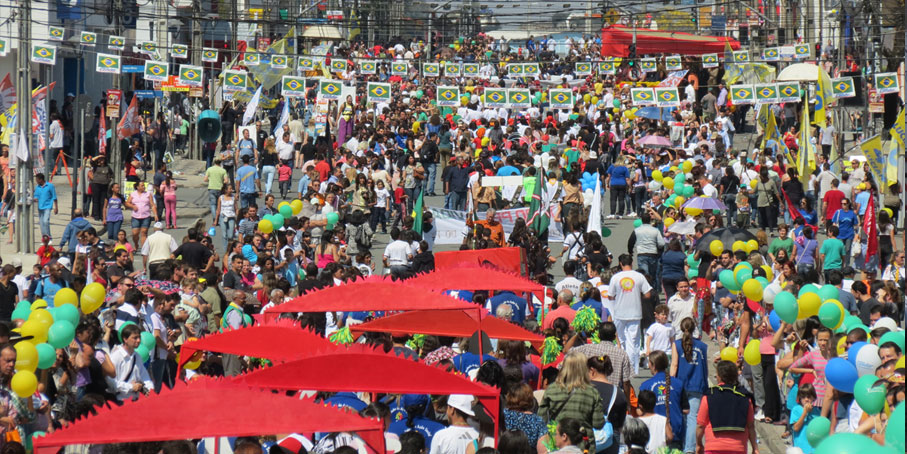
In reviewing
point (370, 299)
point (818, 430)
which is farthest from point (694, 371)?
point (370, 299)

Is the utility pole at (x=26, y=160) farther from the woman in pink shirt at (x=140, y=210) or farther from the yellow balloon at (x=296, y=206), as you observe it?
the yellow balloon at (x=296, y=206)

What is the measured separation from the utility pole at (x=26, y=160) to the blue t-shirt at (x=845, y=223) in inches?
520

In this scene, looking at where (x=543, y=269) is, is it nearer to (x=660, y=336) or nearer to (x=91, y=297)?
(x=660, y=336)

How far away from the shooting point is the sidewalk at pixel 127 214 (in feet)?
77.5

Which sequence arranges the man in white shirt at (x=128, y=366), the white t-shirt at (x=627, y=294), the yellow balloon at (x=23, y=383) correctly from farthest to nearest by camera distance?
the white t-shirt at (x=627, y=294) < the man in white shirt at (x=128, y=366) < the yellow balloon at (x=23, y=383)

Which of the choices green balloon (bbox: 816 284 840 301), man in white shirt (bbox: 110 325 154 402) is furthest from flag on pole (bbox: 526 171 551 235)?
man in white shirt (bbox: 110 325 154 402)

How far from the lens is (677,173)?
1023 inches

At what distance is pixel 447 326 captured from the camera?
12.7 metres

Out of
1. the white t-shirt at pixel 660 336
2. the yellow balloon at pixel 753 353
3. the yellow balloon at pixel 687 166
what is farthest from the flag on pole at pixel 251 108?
the yellow balloon at pixel 753 353

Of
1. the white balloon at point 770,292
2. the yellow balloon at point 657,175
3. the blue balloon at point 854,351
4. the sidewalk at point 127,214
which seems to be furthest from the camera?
the yellow balloon at point 657,175

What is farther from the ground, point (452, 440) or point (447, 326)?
point (447, 326)

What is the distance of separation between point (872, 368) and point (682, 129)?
24034 millimetres

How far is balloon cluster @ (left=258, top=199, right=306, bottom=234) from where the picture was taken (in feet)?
66.4

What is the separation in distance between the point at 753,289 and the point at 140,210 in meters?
12.5
